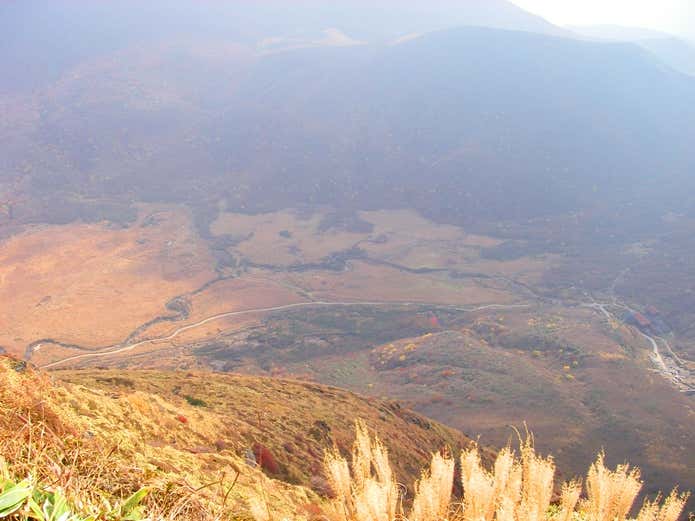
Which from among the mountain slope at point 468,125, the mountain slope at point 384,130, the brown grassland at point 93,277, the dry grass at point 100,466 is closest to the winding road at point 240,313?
the brown grassland at point 93,277

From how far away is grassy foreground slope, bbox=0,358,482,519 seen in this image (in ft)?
11.5

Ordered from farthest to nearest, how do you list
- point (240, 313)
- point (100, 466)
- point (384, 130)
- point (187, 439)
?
point (384, 130)
point (240, 313)
point (187, 439)
point (100, 466)

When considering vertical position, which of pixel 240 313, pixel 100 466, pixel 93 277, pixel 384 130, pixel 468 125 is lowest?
pixel 240 313

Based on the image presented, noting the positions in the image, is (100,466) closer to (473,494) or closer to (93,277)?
(473,494)

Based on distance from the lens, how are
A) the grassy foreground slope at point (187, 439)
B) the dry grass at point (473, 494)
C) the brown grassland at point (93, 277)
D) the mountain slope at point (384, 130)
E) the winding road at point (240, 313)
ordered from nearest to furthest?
the grassy foreground slope at point (187, 439) → the dry grass at point (473, 494) → the winding road at point (240, 313) → the brown grassland at point (93, 277) → the mountain slope at point (384, 130)

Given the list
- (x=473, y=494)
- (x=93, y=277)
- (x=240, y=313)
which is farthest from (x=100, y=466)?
(x=93, y=277)

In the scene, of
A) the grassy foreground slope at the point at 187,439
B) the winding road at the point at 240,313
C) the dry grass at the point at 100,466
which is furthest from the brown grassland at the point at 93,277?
the dry grass at the point at 100,466

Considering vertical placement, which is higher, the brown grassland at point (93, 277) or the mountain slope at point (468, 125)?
the mountain slope at point (468, 125)

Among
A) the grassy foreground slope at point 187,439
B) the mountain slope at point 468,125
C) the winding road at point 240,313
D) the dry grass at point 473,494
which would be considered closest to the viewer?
the grassy foreground slope at point 187,439

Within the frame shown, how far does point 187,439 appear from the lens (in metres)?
9.39

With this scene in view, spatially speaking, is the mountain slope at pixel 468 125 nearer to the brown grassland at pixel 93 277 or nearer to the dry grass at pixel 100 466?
the brown grassland at pixel 93 277

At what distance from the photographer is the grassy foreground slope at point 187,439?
138 inches

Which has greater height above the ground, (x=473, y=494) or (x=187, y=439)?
(x=473, y=494)

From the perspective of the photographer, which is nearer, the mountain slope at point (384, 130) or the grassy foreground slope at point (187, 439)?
the grassy foreground slope at point (187, 439)
